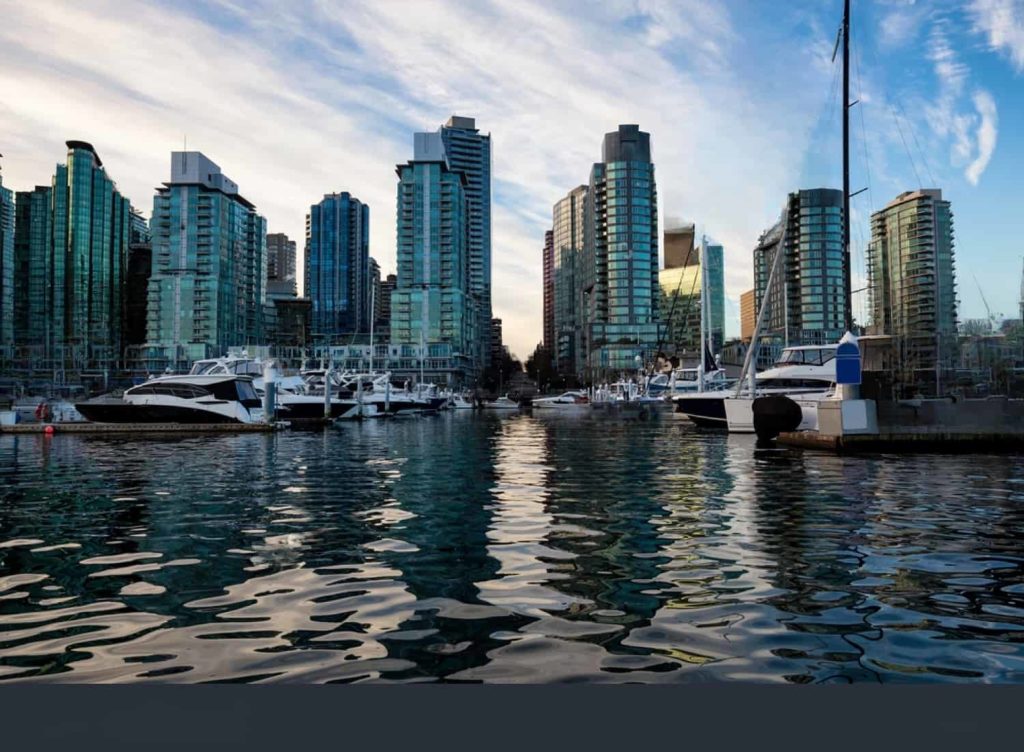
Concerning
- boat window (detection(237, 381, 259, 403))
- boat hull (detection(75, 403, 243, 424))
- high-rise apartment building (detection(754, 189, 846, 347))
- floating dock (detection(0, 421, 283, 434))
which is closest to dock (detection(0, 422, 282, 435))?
floating dock (detection(0, 421, 283, 434))

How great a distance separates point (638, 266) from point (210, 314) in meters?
101

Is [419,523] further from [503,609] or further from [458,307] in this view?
[458,307]

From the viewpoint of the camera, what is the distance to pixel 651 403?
93500 mm

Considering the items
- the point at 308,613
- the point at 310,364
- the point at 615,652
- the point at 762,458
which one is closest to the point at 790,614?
the point at 615,652

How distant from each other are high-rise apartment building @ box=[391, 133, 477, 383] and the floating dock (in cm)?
13449

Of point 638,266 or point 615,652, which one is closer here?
point 615,652

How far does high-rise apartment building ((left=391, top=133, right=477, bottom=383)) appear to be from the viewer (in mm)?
182125

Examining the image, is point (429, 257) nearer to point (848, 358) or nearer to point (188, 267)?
point (188, 267)

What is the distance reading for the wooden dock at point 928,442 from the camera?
27.0m

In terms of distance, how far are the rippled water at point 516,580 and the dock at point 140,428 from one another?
26.4 m

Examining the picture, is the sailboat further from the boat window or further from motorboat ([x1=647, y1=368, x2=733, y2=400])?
the boat window

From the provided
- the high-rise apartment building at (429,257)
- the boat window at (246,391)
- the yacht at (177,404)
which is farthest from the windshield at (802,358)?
the high-rise apartment building at (429,257)

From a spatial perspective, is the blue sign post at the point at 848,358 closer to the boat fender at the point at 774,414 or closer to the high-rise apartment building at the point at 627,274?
the boat fender at the point at 774,414

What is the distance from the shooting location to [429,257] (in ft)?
600
